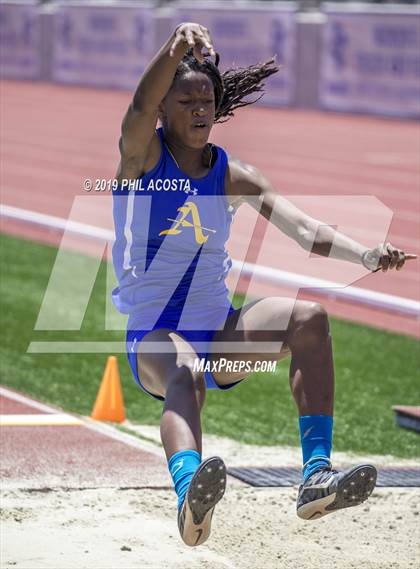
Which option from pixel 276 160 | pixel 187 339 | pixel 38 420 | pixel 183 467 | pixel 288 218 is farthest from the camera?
pixel 276 160

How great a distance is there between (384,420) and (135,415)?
1.51 m

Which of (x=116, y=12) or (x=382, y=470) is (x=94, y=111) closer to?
(x=116, y=12)

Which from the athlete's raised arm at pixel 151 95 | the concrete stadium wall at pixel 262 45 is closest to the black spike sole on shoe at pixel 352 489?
the athlete's raised arm at pixel 151 95

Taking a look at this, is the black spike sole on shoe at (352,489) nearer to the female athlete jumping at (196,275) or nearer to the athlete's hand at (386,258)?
the female athlete jumping at (196,275)

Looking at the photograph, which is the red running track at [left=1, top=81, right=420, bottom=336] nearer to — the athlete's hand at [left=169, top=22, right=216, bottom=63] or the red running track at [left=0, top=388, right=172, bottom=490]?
the red running track at [left=0, top=388, right=172, bottom=490]

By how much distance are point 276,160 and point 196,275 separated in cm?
1498

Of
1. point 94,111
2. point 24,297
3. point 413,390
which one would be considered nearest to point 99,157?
point 94,111

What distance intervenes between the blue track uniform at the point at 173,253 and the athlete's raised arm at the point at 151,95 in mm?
117

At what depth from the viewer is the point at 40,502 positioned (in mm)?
5902

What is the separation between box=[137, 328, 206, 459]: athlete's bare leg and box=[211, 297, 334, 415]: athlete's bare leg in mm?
189

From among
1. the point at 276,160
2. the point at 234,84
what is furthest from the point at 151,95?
the point at 276,160

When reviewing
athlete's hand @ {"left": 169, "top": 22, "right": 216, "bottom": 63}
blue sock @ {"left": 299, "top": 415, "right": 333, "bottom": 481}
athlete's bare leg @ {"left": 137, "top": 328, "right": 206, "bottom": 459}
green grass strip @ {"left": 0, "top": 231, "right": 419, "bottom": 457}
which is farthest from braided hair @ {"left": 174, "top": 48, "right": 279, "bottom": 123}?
green grass strip @ {"left": 0, "top": 231, "right": 419, "bottom": 457}

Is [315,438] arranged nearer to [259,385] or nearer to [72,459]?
[72,459]

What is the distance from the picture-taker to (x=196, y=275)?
485cm
